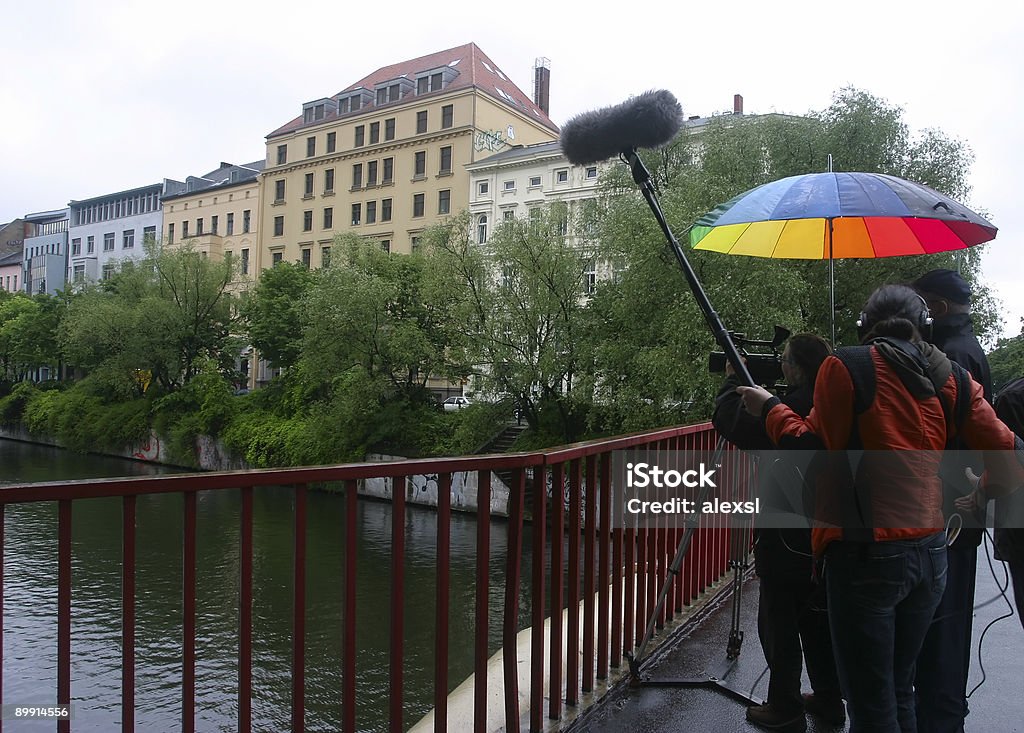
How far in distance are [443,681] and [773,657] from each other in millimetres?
1389

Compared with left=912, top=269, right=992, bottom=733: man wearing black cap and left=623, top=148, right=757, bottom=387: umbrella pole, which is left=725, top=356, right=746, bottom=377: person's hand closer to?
left=623, top=148, right=757, bottom=387: umbrella pole

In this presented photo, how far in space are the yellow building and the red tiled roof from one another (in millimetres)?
98

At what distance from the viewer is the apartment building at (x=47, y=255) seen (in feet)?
244

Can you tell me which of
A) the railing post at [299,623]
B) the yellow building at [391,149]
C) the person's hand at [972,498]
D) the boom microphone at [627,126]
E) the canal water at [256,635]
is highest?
the yellow building at [391,149]

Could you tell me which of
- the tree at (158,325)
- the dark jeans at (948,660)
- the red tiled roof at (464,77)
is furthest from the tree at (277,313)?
the dark jeans at (948,660)

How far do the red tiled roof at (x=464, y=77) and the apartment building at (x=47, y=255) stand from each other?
31.8 metres

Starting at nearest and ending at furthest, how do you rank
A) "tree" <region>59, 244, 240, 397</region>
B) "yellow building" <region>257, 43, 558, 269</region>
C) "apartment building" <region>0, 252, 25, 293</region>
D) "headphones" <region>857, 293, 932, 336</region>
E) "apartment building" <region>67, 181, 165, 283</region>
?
"headphones" <region>857, 293, 932, 336</region>
"tree" <region>59, 244, 240, 397</region>
"yellow building" <region>257, 43, 558, 269</region>
"apartment building" <region>67, 181, 165, 283</region>
"apartment building" <region>0, 252, 25, 293</region>

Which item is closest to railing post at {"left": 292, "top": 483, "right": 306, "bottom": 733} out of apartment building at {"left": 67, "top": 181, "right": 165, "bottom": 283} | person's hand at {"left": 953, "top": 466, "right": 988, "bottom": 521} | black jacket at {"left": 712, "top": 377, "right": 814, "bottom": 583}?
black jacket at {"left": 712, "top": 377, "right": 814, "bottom": 583}

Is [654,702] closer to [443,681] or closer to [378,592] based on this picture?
[443,681]

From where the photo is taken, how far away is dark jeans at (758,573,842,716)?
10.5ft

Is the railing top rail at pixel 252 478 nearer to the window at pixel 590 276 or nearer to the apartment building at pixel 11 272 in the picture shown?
the window at pixel 590 276

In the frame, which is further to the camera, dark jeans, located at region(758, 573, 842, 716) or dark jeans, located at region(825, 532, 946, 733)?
dark jeans, located at region(758, 573, 842, 716)

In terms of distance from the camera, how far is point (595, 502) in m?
3.56

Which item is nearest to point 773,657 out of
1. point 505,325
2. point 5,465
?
point 505,325
